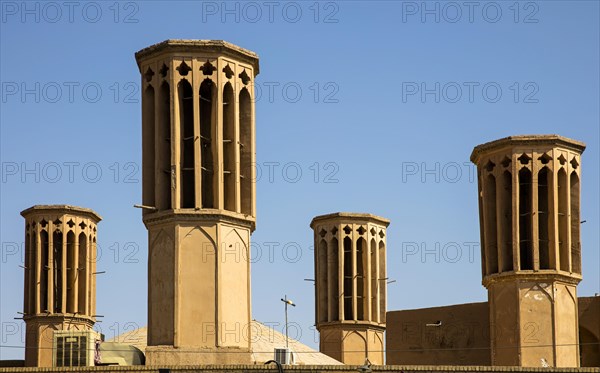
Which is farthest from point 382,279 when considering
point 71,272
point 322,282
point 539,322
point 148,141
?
point 148,141

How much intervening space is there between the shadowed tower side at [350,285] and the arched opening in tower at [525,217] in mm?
14718

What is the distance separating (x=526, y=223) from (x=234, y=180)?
1100 cm

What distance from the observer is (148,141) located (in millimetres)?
34062

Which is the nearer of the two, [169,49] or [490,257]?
[169,49]

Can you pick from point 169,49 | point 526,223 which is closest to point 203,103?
point 169,49

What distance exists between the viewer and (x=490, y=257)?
41188mm

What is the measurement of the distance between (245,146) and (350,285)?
21595 millimetres

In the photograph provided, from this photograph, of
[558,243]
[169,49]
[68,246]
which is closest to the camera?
[169,49]

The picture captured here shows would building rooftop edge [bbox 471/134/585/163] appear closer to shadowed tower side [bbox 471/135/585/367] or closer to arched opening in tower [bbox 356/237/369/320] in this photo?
shadowed tower side [bbox 471/135/585/367]

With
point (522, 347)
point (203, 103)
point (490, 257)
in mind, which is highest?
point (203, 103)

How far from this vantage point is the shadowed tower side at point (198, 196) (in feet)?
106

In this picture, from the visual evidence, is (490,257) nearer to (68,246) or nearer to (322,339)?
(322,339)

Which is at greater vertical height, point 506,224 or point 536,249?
point 506,224

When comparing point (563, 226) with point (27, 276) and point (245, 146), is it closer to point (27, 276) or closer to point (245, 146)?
point (245, 146)
